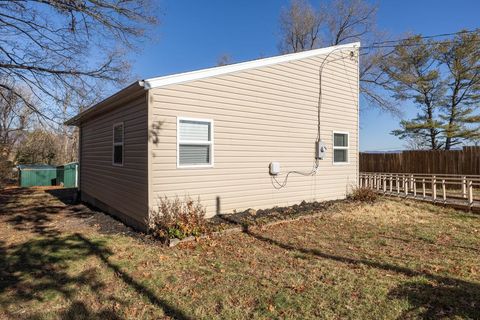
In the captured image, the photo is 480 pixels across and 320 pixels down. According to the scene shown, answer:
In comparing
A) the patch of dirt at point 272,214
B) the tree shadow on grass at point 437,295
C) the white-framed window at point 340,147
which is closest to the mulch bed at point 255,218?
the patch of dirt at point 272,214

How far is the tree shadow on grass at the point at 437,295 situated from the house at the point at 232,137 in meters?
3.90

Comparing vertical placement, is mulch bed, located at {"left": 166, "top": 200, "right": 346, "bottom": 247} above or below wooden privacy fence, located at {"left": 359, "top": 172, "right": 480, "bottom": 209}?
below

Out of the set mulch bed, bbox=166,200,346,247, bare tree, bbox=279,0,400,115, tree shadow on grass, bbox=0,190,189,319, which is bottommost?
tree shadow on grass, bbox=0,190,189,319

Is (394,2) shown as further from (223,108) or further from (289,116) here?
(223,108)

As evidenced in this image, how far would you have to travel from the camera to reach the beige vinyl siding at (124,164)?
6.46 metres

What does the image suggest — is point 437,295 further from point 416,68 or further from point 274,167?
point 416,68

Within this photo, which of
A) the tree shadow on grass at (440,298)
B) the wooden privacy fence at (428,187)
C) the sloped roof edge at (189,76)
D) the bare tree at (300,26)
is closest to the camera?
the tree shadow on grass at (440,298)

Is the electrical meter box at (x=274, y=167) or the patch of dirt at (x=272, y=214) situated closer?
the patch of dirt at (x=272, y=214)

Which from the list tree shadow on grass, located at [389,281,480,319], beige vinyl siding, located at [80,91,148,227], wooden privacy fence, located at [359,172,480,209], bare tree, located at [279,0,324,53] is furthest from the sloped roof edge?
bare tree, located at [279,0,324,53]

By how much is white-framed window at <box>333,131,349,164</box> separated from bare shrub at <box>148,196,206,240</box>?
18.2 ft

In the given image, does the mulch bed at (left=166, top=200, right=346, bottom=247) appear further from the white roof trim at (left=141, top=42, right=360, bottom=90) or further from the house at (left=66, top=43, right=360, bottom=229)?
the white roof trim at (left=141, top=42, right=360, bottom=90)

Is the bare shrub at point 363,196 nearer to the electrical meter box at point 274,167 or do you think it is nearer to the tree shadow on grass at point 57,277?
the electrical meter box at point 274,167

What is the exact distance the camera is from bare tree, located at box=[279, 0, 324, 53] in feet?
78.8

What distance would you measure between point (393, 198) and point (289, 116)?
18.0 feet
